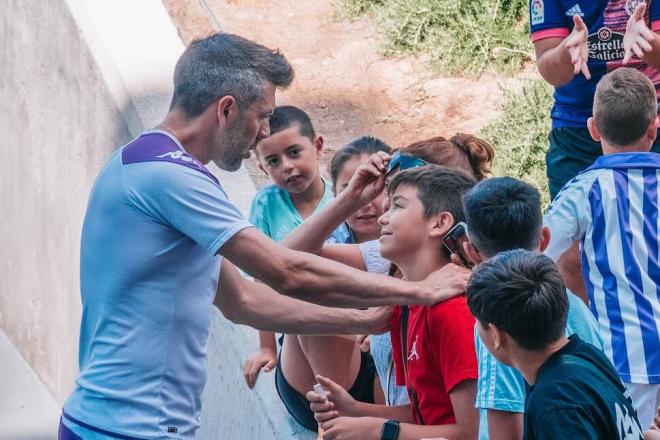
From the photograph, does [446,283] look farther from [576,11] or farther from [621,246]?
[576,11]

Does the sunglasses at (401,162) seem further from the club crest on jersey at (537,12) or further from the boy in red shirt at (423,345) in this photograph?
the club crest on jersey at (537,12)

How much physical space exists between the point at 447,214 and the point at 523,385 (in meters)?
0.74

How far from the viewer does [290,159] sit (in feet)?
→ 16.7

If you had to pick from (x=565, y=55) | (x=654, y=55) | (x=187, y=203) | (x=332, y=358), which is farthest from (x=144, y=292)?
(x=654, y=55)

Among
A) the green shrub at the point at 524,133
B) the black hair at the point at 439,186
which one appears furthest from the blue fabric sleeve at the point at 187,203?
the green shrub at the point at 524,133

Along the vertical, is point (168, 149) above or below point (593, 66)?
above

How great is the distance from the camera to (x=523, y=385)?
10.8 feet

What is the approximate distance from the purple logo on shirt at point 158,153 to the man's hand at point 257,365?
4.81 ft

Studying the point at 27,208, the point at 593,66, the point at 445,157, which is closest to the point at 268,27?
the point at 27,208

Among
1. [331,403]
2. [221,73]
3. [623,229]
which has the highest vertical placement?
[221,73]

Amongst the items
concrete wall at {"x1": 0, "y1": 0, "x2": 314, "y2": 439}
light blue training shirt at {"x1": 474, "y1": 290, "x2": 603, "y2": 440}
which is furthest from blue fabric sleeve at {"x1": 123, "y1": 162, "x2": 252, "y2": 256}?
concrete wall at {"x1": 0, "y1": 0, "x2": 314, "y2": 439}

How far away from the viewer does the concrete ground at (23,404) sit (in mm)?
6867

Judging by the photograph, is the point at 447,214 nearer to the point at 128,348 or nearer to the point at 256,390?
the point at 128,348

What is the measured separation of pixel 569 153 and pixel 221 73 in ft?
6.19
